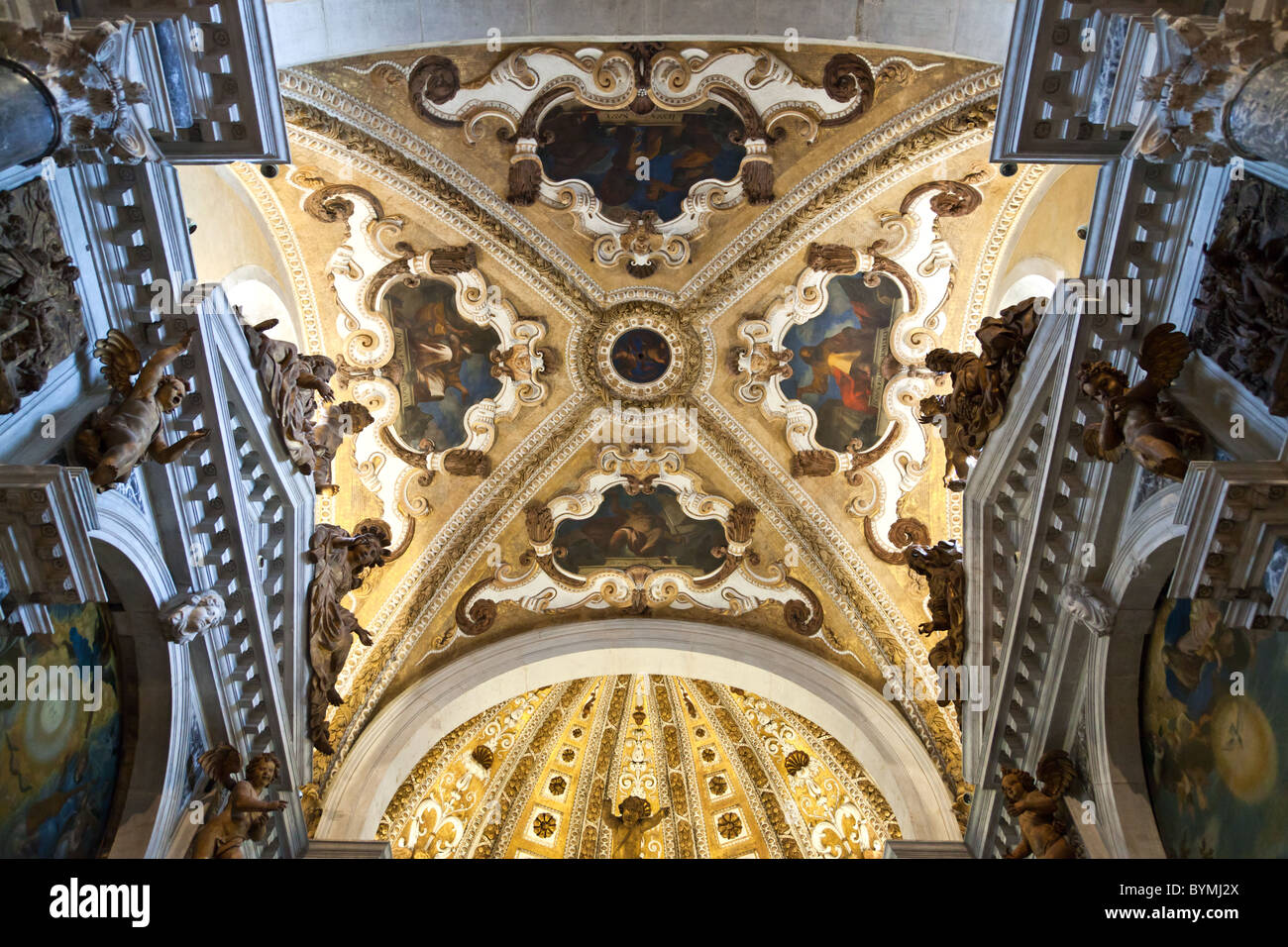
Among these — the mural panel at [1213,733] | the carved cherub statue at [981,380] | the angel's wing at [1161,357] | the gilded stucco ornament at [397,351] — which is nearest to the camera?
the mural panel at [1213,733]

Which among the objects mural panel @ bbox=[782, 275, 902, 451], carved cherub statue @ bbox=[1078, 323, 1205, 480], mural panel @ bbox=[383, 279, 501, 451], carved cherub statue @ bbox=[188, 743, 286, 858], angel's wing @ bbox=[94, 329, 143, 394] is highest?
mural panel @ bbox=[383, 279, 501, 451]

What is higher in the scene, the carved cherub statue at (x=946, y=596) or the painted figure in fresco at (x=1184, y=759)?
the carved cherub statue at (x=946, y=596)

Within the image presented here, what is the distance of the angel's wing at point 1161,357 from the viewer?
6.38 m

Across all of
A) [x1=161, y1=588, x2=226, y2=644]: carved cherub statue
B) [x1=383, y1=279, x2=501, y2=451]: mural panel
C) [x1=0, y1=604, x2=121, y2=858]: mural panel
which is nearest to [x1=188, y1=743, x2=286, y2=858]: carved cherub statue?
[x1=0, y1=604, x2=121, y2=858]: mural panel

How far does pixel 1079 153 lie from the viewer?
7164mm

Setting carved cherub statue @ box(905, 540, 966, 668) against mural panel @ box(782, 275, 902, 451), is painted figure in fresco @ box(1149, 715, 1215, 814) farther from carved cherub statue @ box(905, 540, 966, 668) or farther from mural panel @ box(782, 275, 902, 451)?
mural panel @ box(782, 275, 902, 451)

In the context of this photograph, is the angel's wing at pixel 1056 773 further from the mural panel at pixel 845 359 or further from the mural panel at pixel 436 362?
the mural panel at pixel 436 362

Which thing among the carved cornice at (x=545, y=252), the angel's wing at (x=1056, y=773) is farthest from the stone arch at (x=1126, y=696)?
the carved cornice at (x=545, y=252)

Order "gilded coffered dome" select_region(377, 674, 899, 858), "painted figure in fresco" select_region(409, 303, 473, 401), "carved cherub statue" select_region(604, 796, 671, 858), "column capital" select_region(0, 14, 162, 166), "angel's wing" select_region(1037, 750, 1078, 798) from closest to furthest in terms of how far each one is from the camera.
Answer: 1. "column capital" select_region(0, 14, 162, 166)
2. "angel's wing" select_region(1037, 750, 1078, 798)
3. "painted figure in fresco" select_region(409, 303, 473, 401)
4. "gilded coffered dome" select_region(377, 674, 899, 858)
5. "carved cherub statue" select_region(604, 796, 671, 858)

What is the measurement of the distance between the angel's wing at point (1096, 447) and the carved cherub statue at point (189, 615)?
6627mm

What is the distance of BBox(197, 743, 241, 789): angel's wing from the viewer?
314 inches

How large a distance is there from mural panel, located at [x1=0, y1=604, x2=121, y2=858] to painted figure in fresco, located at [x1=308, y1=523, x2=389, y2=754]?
223 cm

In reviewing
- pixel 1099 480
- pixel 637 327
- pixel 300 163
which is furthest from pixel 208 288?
pixel 1099 480

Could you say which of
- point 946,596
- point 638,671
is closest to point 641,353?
point 638,671
